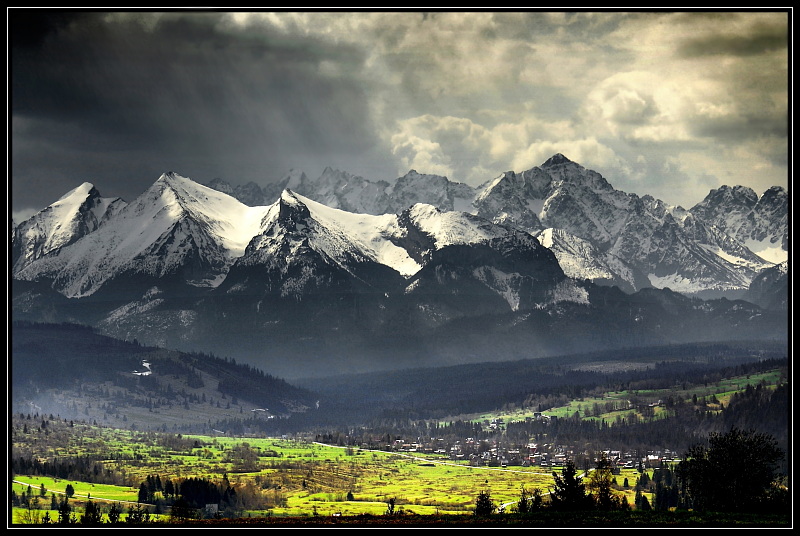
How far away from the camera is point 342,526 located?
516 feet

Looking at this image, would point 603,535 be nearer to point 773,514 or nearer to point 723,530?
point 723,530

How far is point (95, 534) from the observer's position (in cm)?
15462

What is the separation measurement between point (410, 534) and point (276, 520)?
27.3 metres
